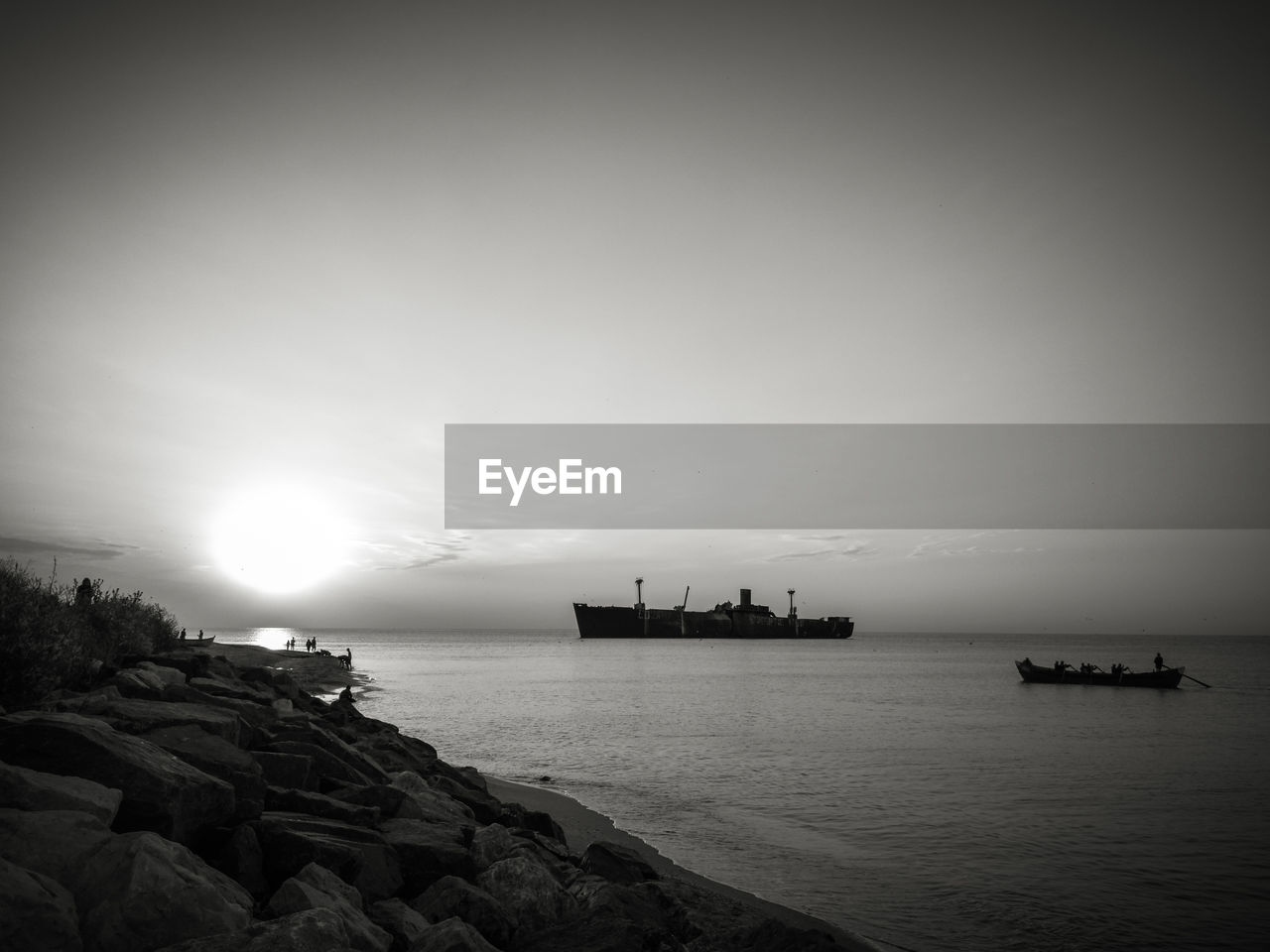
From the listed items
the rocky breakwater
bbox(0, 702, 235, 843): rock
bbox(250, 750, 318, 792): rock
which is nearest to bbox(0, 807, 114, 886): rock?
the rocky breakwater

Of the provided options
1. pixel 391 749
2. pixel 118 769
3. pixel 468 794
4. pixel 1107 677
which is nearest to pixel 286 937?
pixel 118 769

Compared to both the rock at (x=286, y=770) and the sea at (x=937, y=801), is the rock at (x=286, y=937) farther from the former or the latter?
the sea at (x=937, y=801)

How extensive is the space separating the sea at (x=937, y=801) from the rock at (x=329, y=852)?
6.15 metres

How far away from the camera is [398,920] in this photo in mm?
5973

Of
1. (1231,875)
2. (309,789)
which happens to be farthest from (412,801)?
(1231,875)

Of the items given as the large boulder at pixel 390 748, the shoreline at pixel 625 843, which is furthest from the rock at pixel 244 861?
the large boulder at pixel 390 748

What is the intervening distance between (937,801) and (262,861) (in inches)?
610

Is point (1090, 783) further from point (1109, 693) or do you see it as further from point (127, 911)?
point (1109, 693)

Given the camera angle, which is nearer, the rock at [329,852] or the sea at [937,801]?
the rock at [329,852]

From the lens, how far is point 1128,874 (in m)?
12.4

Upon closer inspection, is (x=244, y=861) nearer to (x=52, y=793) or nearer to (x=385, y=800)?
(x=52, y=793)

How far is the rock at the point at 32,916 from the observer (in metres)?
4.04

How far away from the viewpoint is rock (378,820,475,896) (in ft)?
23.5

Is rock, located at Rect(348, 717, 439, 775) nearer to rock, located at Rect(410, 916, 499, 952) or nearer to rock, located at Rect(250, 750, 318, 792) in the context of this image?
rock, located at Rect(250, 750, 318, 792)
